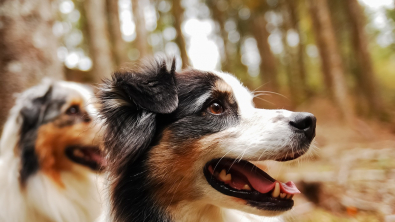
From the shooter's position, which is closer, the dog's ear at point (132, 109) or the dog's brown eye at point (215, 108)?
the dog's ear at point (132, 109)

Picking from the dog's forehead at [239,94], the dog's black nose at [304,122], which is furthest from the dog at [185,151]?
the dog's forehead at [239,94]

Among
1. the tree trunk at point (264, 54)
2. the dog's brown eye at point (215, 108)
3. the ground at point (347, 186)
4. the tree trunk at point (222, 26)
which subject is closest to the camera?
the dog's brown eye at point (215, 108)

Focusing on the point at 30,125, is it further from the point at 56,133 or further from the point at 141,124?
the point at 141,124

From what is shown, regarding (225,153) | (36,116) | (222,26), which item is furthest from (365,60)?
(222,26)

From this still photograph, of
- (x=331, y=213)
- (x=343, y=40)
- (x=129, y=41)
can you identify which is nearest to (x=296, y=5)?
(x=343, y=40)

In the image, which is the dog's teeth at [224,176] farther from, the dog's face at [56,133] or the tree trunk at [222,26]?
the tree trunk at [222,26]

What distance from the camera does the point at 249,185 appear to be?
2.31 metres

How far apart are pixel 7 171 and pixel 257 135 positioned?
9.33ft

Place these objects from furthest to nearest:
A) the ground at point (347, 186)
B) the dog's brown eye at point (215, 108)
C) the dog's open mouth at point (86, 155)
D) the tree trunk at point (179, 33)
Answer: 1. the tree trunk at point (179, 33)
2. the dog's open mouth at point (86, 155)
3. the ground at point (347, 186)
4. the dog's brown eye at point (215, 108)

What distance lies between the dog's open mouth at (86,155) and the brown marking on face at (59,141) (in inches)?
2.0

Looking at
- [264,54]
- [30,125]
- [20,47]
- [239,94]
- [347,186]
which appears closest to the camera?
[239,94]

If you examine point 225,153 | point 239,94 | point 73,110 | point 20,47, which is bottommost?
point 225,153

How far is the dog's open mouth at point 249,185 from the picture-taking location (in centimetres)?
221

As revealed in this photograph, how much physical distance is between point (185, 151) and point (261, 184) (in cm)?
61
